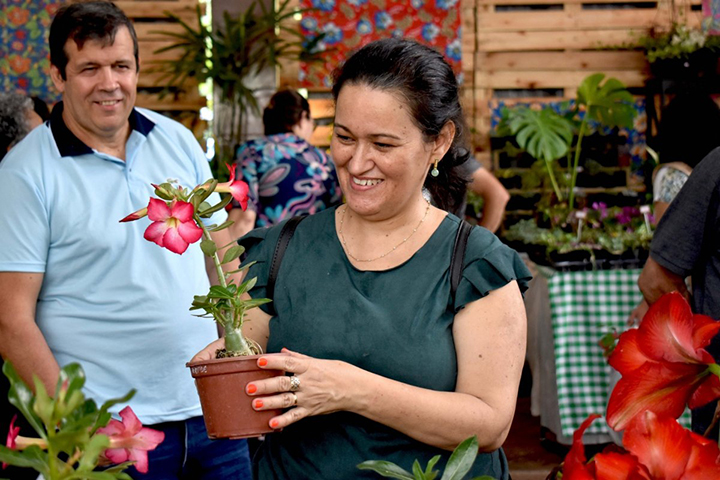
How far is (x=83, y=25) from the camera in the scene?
1.88 meters

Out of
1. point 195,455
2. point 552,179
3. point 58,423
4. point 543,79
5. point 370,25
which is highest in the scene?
point 370,25

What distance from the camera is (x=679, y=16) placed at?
5633 mm

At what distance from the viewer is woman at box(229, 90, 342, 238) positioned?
3.29 m

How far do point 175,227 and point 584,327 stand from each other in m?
3.08

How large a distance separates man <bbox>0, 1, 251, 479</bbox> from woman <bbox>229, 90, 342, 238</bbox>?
4.27 feet

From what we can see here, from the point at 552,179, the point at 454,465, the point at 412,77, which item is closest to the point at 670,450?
the point at 454,465

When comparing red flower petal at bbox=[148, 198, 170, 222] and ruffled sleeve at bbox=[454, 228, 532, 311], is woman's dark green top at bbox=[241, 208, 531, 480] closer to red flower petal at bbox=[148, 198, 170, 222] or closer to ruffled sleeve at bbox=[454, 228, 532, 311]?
ruffled sleeve at bbox=[454, 228, 532, 311]

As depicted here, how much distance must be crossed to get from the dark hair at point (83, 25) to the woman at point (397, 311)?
674 millimetres

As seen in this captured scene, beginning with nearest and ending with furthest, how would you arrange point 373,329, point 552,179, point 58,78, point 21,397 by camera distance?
1. point 21,397
2. point 373,329
3. point 58,78
4. point 552,179

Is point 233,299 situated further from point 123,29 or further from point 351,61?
point 123,29

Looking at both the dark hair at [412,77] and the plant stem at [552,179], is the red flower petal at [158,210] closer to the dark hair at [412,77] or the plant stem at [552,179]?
the dark hair at [412,77]

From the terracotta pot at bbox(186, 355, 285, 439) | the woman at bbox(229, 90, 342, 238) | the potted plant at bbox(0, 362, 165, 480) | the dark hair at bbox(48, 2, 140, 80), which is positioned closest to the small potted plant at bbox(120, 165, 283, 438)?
the terracotta pot at bbox(186, 355, 285, 439)

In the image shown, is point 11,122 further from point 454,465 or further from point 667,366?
point 667,366

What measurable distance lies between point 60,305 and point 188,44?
149 inches
